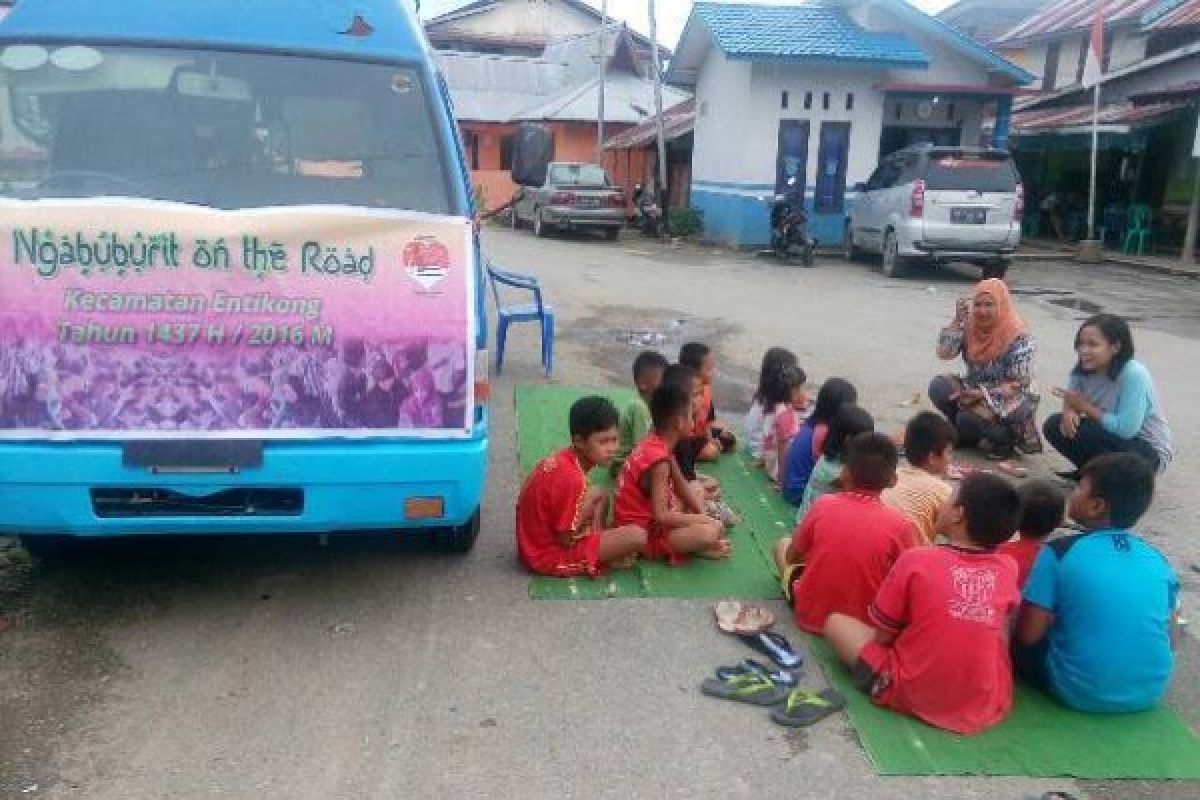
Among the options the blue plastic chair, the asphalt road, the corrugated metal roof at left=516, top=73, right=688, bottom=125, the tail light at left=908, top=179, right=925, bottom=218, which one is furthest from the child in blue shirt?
the corrugated metal roof at left=516, top=73, right=688, bottom=125

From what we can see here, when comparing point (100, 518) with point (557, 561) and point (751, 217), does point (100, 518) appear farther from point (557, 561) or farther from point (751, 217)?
point (751, 217)

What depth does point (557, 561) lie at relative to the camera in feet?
14.8

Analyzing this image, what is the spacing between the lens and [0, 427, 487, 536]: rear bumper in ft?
11.3

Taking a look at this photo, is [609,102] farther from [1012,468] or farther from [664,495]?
[664,495]

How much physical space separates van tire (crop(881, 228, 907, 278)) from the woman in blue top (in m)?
10.5

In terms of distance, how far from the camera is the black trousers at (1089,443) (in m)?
5.60

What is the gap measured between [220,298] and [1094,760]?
3.22 metres

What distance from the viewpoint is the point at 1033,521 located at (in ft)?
12.5

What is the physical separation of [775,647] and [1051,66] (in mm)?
28989

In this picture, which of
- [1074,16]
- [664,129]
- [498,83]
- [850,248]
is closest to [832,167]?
[850,248]

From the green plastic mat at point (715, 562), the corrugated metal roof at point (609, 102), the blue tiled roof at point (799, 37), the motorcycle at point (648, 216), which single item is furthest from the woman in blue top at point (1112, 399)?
the corrugated metal roof at point (609, 102)

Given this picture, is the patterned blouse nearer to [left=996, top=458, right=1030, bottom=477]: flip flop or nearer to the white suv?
[left=996, top=458, right=1030, bottom=477]: flip flop

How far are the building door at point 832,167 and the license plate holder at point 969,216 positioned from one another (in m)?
4.83

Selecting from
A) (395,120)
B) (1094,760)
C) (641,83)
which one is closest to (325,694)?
(395,120)
